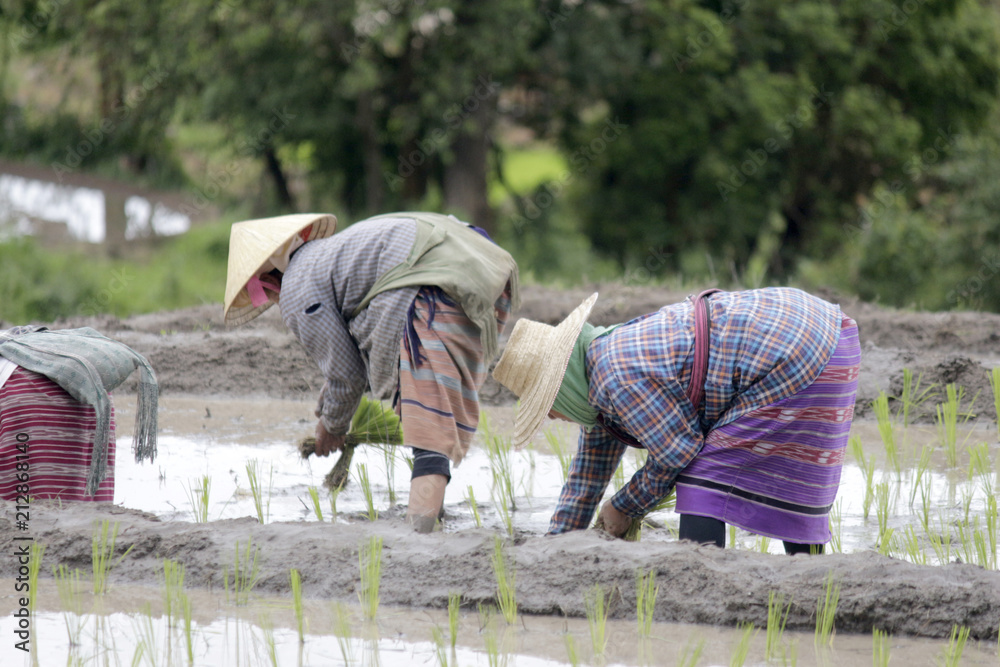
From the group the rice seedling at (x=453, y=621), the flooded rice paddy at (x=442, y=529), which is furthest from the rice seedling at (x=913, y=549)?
the rice seedling at (x=453, y=621)

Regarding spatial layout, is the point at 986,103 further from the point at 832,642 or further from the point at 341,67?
the point at 832,642

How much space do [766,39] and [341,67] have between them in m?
6.16

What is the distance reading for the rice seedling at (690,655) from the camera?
7.72 ft

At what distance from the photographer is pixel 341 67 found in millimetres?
14594

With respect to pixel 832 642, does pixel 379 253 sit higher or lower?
higher

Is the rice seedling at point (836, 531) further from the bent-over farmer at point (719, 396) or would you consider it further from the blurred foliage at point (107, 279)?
the blurred foliage at point (107, 279)

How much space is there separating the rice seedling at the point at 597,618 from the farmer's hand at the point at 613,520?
380mm

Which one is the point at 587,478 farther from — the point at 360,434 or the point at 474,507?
the point at 360,434

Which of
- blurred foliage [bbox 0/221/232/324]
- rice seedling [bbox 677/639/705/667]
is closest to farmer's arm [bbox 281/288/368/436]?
rice seedling [bbox 677/639/705/667]

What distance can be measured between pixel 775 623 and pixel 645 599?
0.37 metres

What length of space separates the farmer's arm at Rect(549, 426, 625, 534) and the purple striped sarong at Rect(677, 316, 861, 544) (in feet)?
1.01

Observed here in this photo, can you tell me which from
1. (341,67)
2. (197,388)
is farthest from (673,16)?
(197,388)

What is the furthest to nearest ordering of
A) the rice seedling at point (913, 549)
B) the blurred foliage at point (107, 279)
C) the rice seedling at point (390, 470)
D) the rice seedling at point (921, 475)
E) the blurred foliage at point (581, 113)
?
the blurred foliage at point (581, 113)
the blurred foliage at point (107, 279)
the rice seedling at point (390, 470)
the rice seedling at point (921, 475)
the rice seedling at point (913, 549)

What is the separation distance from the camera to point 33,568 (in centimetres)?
293
